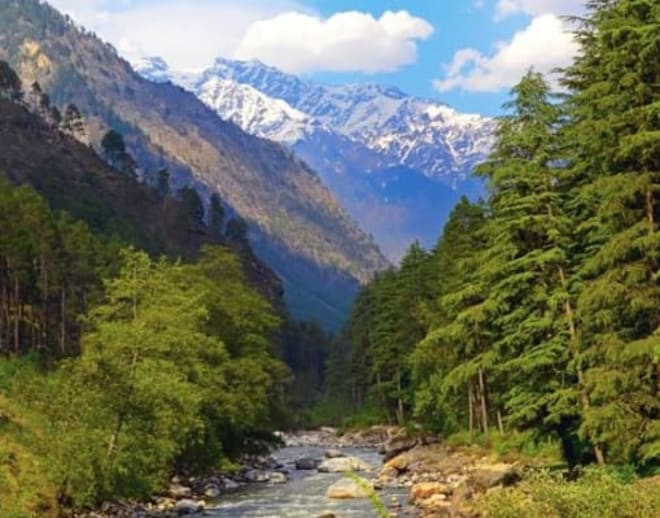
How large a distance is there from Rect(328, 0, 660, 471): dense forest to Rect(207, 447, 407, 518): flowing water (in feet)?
24.2

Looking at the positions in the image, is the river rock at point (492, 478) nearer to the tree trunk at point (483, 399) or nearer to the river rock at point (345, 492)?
the river rock at point (345, 492)

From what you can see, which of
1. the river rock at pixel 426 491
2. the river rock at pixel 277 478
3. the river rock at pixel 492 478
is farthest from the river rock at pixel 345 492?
the river rock at pixel 492 478

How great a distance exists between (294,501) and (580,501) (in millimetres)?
26303

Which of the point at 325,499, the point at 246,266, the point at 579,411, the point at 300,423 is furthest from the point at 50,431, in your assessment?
the point at 246,266

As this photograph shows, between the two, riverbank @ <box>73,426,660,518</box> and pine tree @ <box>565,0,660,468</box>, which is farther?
pine tree @ <box>565,0,660,468</box>

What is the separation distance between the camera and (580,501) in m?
19.1

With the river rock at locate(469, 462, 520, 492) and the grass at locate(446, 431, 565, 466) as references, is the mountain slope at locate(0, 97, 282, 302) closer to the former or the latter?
the grass at locate(446, 431, 565, 466)

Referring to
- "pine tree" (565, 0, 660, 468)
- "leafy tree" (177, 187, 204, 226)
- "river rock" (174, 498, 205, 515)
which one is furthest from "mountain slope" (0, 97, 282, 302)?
"pine tree" (565, 0, 660, 468)

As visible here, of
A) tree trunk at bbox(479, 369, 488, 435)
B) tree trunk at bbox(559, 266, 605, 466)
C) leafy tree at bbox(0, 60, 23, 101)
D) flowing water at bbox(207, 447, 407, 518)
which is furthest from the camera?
leafy tree at bbox(0, 60, 23, 101)

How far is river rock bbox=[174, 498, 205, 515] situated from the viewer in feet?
130

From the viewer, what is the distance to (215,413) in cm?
5144

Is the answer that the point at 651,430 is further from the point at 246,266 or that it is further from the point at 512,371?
the point at 246,266

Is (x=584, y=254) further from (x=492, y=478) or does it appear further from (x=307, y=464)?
(x=307, y=464)

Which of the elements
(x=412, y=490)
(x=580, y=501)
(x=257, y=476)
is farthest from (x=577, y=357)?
(x=257, y=476)
